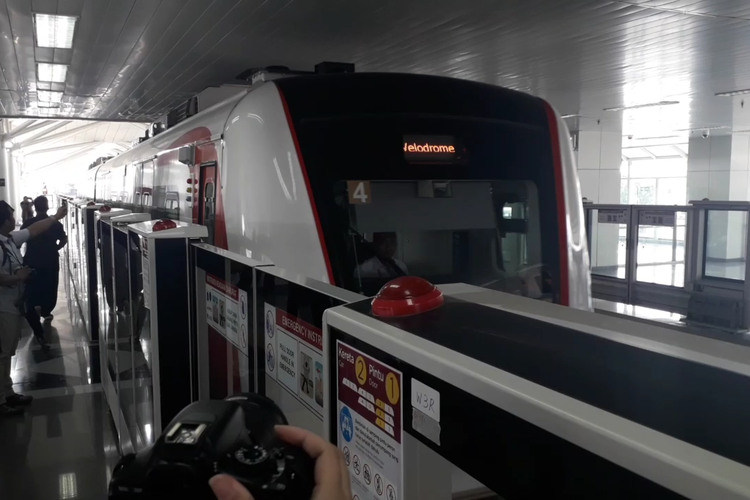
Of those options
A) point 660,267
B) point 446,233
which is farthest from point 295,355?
point 660,267

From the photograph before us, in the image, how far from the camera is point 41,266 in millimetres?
8758

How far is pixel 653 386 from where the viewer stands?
2.85 feet

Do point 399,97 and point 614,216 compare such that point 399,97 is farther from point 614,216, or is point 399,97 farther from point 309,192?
point 614,216

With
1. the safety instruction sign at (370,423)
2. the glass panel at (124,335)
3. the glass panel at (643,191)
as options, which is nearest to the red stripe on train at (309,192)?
the glass panel at (124,335)

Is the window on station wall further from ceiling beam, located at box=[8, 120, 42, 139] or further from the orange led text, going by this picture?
the orange led text

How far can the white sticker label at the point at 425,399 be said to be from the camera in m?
1.07

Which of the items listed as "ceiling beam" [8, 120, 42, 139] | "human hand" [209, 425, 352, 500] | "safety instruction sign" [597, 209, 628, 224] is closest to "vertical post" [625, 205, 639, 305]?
"safety instruction sign" [597, 209, 628, 224]

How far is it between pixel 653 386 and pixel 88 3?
650cm

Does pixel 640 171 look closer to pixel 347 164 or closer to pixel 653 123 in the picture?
pixel 653 123

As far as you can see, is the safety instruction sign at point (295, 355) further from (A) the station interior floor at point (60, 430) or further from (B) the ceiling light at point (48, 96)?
(B) the ceiling light at point (48, 96)

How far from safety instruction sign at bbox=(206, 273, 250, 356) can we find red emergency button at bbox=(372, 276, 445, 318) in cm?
116

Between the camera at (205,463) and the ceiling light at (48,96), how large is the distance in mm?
12078

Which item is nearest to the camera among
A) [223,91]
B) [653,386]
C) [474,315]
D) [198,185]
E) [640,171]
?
[653,386]

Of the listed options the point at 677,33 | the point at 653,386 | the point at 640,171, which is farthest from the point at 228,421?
the point at 640,171
